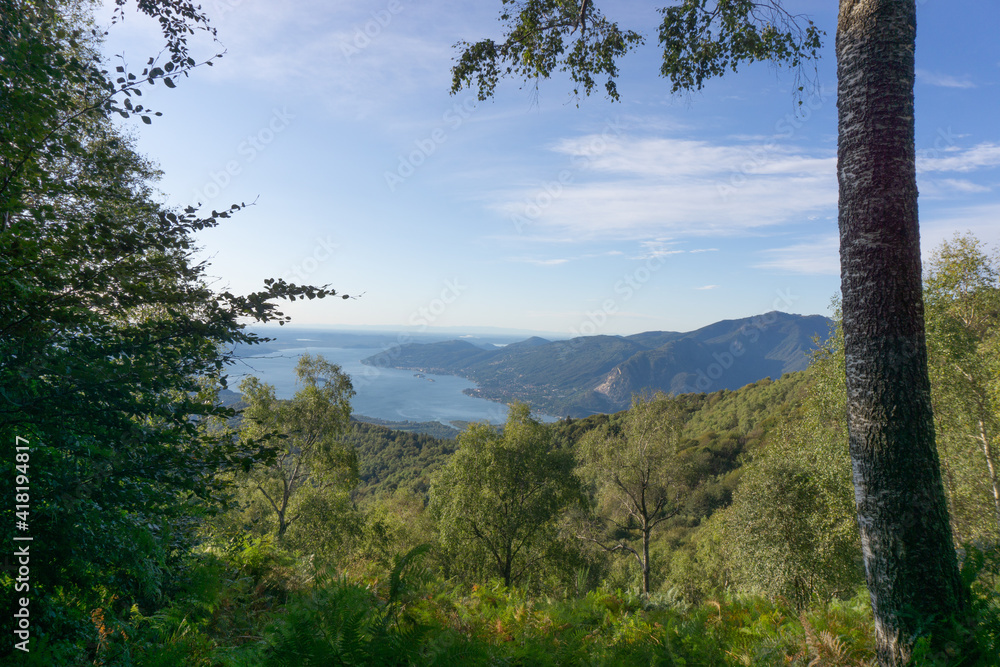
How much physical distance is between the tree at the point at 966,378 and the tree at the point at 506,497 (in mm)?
11552

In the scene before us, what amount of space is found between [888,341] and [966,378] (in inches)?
567

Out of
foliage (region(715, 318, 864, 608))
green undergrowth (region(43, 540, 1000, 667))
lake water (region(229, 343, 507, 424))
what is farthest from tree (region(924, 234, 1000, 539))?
lake water (region(229, 343, 507, 424))

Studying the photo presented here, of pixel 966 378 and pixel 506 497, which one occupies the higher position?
pixel 966 378

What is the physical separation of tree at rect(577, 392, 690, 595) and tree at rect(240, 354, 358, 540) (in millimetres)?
11723

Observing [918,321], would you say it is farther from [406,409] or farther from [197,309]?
[406,409]

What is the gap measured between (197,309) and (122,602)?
6.54 feet

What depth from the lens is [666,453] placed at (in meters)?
20.5

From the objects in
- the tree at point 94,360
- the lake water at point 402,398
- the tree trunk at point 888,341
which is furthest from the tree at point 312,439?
the lake water at point 402,398

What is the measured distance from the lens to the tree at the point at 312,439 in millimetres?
14828

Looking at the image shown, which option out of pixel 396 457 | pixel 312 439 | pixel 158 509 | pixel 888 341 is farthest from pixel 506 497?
pixel 396 457

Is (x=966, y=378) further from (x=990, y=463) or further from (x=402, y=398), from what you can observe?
(x=402, y=398)

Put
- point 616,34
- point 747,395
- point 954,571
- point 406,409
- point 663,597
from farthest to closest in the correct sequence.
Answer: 1. point 406,409
2. point 747,395
3. point 616,34
4. point 663,597
5. point 954,571

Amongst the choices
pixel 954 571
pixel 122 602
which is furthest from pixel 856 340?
pixel 122 602

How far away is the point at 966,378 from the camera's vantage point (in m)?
12.0
